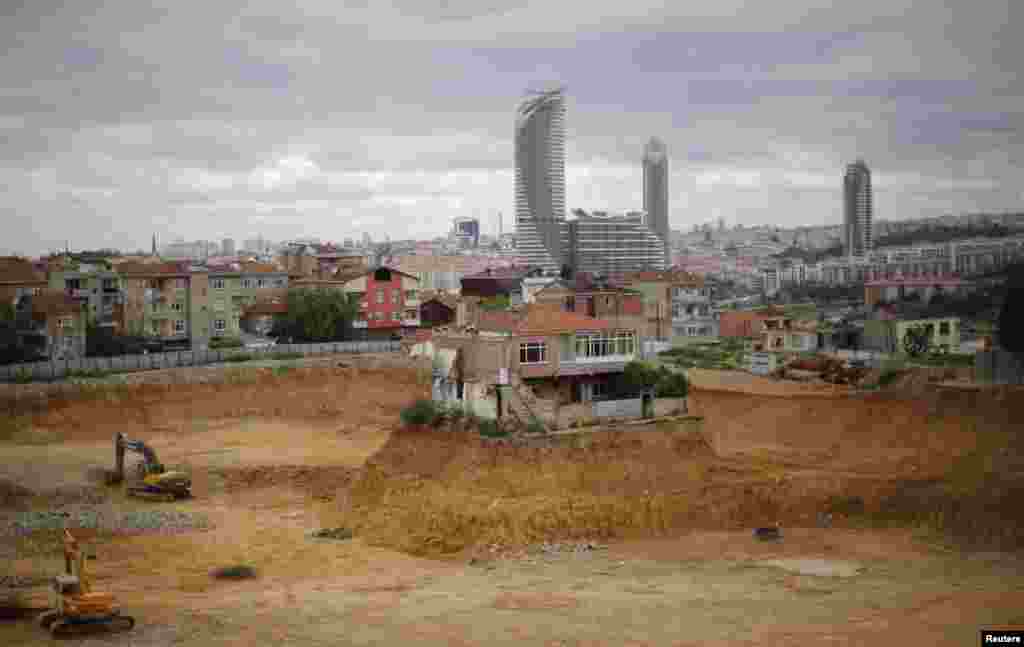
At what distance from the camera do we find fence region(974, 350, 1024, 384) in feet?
154

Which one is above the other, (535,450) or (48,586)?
(535,450)

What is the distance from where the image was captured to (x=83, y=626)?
20.6m

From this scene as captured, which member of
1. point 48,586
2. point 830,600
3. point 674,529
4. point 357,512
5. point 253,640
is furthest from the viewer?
point 357,512

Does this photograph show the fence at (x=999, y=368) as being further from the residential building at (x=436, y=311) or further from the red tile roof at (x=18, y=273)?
the red tile roof at (x=18, y=273)

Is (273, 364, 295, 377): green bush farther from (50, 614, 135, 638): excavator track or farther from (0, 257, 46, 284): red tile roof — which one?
(50, 614, 135, 638): excavator track

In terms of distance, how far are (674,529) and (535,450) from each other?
14.0 ft

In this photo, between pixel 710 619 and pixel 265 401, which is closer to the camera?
pixel 710 619

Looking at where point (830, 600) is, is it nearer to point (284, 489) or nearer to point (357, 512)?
point (357, 512)

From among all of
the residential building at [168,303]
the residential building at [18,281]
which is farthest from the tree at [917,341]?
the residential building at [18,281]

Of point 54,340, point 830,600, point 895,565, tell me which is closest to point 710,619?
point 830,600

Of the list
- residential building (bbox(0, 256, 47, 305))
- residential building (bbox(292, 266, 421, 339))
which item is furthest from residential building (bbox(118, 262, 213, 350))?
residential building (bbox(292, 266, 421, 339))

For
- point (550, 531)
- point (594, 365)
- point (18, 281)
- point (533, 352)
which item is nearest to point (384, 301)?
point (18, 281)

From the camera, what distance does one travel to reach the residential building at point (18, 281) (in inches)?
2621

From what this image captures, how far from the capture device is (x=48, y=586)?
973 inches
